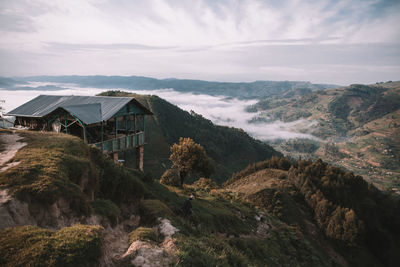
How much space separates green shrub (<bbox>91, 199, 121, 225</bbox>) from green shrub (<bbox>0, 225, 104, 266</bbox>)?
3.46 m

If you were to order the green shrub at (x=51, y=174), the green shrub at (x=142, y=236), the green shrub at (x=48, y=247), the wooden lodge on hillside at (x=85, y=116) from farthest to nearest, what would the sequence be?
1. the wooden lodge on hillside at (x=85, y=116)
2. the green shrub at (x=142, y=236)
3. the green shrub at (x=51, y=174)
4. the green shrub at (x=48, y=247)

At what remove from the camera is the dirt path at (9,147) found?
917cm

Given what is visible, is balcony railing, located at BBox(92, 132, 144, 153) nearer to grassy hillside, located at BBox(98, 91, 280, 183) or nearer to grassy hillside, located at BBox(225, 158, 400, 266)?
grassy hillside, located at BBox(225, 158, 400, 266)

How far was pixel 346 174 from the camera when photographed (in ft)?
147

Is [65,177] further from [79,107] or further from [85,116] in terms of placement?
[79,107]

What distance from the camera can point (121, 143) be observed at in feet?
71.3

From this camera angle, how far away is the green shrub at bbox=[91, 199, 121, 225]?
10.1 meters

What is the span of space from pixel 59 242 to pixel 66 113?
15.4 m

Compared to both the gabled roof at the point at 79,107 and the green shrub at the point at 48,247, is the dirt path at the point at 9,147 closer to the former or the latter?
the green shrub at the point at 48,247

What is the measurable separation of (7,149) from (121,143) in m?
10.9

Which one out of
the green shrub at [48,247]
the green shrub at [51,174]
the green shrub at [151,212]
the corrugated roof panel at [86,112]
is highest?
the corrugated roof panel at [86,112]

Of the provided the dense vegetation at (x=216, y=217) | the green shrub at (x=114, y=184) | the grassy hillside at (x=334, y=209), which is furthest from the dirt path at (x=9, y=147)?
the grassy hillside at (x=334, y=209)

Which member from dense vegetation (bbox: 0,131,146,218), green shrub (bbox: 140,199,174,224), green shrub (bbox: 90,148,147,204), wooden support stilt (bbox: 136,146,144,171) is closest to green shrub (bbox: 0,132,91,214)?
dense vegetation (bbox: 0,131,146,218)

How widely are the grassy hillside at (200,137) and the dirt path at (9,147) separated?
7021 centimetres
